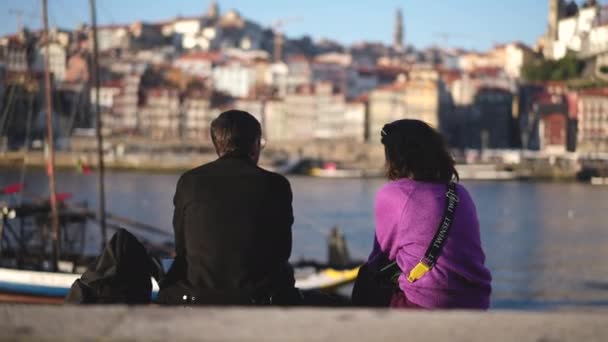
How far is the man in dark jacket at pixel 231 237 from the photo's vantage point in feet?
6.30

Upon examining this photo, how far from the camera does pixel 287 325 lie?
42.8 inches

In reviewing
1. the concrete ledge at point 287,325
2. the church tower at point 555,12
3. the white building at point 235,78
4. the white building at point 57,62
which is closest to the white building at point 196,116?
the white building at point 235,78

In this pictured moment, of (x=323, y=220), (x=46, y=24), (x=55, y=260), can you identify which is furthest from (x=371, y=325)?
(x=323, y=220)

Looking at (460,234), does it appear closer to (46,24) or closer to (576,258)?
(46,24)

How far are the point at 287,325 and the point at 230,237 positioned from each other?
2.77 feet

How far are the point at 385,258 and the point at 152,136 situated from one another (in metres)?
55.9

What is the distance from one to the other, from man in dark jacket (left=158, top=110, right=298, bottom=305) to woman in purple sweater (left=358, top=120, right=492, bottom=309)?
17cm

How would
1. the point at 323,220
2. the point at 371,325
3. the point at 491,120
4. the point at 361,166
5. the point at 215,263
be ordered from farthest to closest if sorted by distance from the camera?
the point at 491,120 → the point at 361,166 → the point at 323,220 → the point at 215,263 → the point at 371,325

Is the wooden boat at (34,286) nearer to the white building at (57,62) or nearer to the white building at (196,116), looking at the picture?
the white building at (196,116)

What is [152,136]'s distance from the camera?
188 ft

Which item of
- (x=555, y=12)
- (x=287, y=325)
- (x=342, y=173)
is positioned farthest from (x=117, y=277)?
(x=342, y=173)

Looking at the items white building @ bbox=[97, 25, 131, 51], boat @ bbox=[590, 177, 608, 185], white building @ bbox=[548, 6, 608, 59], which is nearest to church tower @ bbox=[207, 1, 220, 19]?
white building @ bbox=[97, 25, 131, 51]

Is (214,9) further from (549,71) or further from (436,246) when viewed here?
(436,246)

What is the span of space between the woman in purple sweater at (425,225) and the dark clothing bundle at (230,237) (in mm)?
171
